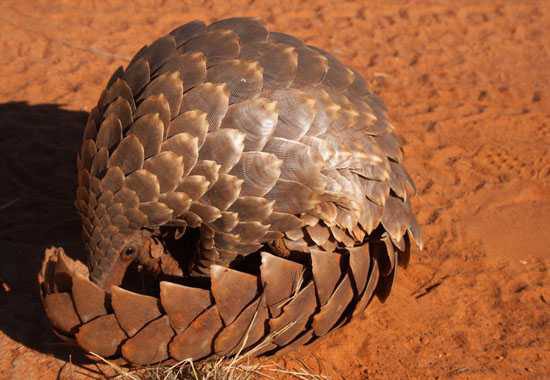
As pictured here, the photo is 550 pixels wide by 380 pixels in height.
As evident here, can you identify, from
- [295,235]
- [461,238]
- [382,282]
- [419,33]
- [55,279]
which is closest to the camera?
[55,279]

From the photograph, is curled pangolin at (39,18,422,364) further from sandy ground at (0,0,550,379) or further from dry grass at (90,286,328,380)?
sandy ground at (0,0,550,379)

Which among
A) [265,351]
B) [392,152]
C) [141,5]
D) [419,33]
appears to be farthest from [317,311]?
[141,5]

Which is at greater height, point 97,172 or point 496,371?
point 97,172

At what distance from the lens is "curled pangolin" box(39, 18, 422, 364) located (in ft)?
10.7

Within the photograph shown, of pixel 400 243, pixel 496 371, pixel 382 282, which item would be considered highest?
pixel 400 243

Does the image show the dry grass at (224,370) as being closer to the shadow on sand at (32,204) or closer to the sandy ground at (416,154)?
the sandy ground at (416,154)

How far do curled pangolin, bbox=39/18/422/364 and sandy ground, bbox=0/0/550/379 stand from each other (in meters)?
0.51

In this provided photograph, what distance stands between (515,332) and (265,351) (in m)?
1.47

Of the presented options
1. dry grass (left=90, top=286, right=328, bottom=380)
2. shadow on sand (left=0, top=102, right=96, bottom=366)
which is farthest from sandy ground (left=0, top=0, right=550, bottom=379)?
dry grass (left=90, top=286, right=328, bottom=380)

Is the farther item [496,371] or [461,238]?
[461,238]

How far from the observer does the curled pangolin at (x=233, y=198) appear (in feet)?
10.7

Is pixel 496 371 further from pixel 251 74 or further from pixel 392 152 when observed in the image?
pixel 251 74

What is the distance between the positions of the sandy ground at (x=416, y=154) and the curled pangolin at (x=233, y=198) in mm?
506

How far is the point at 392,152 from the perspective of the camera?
368cm
